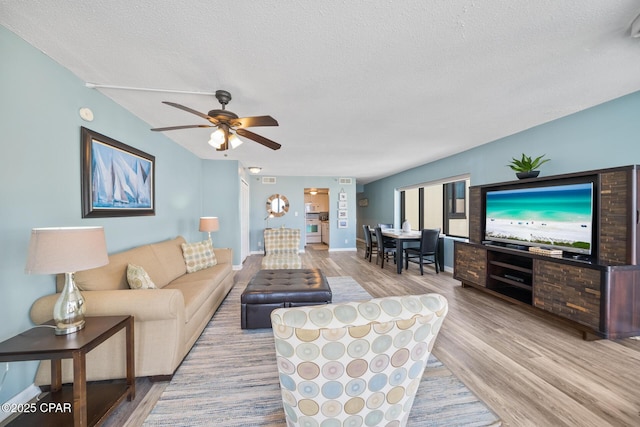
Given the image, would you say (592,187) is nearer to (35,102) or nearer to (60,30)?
(60,30)

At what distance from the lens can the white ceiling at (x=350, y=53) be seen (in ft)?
4.43

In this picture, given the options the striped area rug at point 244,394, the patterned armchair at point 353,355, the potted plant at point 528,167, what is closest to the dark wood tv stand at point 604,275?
the potted plant at point 528,167

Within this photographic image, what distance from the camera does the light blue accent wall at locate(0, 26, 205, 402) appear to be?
146cm

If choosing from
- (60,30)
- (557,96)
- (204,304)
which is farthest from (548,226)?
(60,30)

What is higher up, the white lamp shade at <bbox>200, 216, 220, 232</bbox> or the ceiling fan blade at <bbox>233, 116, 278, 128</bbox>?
the ceiling fan blade at <bbox>233, 116, 278, 128</bbox>

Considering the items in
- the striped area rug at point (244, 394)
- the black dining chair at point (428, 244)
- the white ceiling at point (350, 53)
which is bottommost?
the striped area rug at point (244, 394)

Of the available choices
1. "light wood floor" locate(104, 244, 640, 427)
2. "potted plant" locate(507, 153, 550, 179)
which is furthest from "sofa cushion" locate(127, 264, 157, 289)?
"potted plant" locate(507, 153, 550, 179)

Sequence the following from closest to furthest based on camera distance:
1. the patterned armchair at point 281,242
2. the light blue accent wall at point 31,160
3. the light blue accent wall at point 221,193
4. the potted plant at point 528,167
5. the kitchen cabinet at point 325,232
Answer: the light blue accent wall at point 31,160
the potted plant at point 528,167
the patterned armchair at point 281,242
the light blue accent wall at point 221,193
the kitchen cabinet at point 325,232

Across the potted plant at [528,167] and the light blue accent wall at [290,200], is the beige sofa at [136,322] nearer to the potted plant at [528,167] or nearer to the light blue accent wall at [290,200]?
the potted plant at [528,167]

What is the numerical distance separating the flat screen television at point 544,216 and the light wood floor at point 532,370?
3.00 ft

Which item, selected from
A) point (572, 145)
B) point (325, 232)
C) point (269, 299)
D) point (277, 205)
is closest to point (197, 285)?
point (269, 299)

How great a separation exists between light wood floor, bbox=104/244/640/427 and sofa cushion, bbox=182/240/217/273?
1623mm

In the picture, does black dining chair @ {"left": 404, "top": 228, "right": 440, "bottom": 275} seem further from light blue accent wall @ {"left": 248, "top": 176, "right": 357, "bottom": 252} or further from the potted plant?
light blue accent wall @ {"left": 248, "top": 176, "right": 357, "bottom": 252}

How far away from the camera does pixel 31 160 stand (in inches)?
63.7
